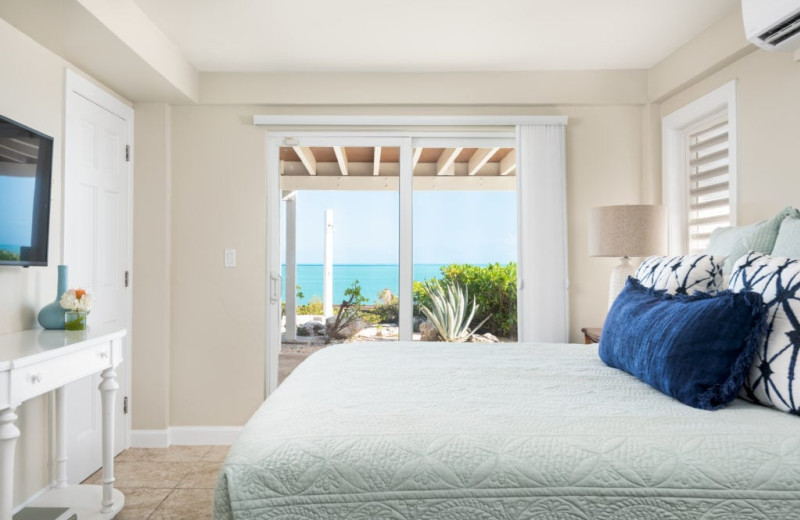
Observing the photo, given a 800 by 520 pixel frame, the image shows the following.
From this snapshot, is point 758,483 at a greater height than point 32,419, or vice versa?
point 758,483

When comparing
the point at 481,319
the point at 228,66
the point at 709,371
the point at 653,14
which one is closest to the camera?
the point at 709,371

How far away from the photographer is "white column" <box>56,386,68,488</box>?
8.58 ft

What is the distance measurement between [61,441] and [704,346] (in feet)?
9.27

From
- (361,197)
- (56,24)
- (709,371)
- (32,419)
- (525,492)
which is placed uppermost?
(56,24)

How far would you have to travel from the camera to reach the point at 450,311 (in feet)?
12.5

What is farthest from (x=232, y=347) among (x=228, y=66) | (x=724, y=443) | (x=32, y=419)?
(x=724, y=443)

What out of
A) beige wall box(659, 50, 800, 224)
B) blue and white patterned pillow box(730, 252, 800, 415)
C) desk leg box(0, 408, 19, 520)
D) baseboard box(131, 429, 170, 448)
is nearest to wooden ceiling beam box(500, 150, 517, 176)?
beige wall box(659, 50, 800, 224)

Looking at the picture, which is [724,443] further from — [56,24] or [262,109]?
[262,109]

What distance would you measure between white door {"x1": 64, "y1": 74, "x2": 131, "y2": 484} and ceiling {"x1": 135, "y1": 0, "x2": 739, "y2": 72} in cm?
70

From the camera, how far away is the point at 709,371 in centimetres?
142

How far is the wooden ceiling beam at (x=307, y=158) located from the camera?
12.4ft

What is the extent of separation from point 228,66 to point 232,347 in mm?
1900

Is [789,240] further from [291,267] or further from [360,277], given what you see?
[291,267]

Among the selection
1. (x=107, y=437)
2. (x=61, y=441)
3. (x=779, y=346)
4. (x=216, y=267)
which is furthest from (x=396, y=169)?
(x=779, y=346)
